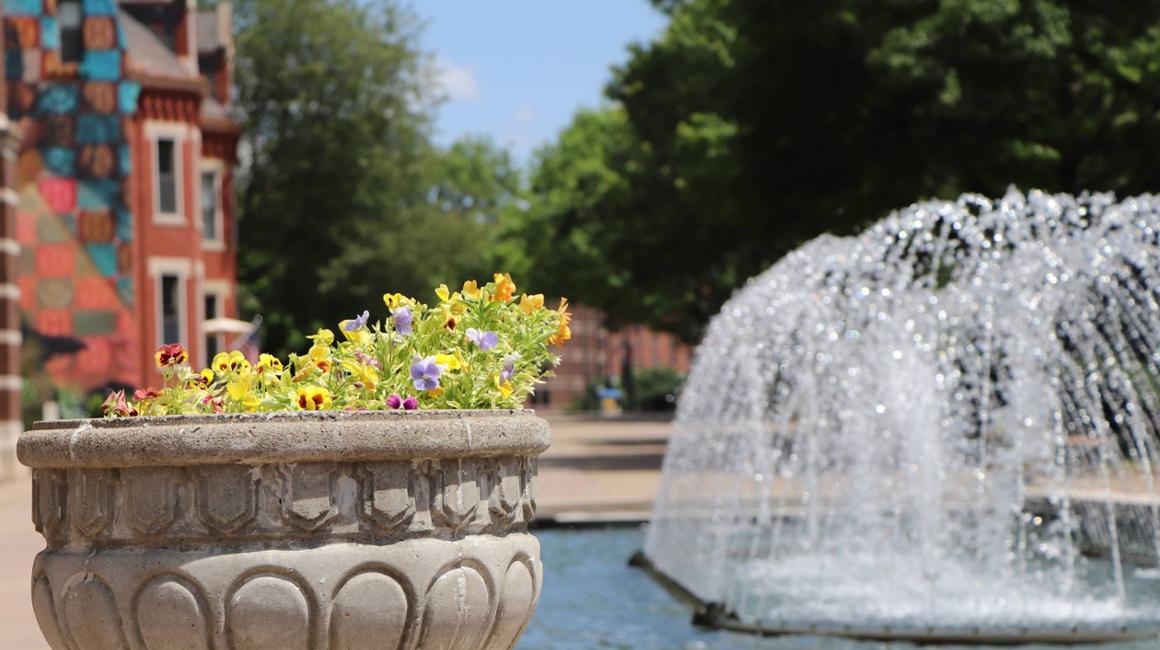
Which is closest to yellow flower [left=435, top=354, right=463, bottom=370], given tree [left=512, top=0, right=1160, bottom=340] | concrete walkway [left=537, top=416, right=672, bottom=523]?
concrete walkway [left=537, top=416, right=672, bottom=523]

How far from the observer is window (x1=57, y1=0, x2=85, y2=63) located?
1511 inches

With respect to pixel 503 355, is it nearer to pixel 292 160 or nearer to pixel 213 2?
pixel 292 160

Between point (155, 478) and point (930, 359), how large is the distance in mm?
13482

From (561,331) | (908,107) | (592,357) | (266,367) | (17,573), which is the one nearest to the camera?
(266,367)

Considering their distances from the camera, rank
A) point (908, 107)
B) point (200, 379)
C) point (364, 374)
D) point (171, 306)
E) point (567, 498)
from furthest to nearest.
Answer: point (171, 306) < point (908, 107) < point (567, 498) < point (200, 379) < point (364, 374)

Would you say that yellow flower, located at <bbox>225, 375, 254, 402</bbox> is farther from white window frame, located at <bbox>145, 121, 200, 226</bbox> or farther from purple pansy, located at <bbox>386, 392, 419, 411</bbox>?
white window frame, located at <bbox>145, 121, 200, 226</bbox>

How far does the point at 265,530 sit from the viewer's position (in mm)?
5316

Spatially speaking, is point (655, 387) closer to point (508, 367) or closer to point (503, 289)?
point (503, 289)

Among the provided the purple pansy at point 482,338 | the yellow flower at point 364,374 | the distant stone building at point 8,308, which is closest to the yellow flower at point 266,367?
the yellow flower at point 364,374

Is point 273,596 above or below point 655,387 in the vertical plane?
below

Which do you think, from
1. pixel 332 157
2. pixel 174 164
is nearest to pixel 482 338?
pixel 174 164

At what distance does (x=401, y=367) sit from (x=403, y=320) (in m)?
0.17

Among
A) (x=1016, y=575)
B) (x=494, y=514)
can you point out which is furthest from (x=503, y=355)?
(x=1016, y=575)

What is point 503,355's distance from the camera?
625 centimetres
